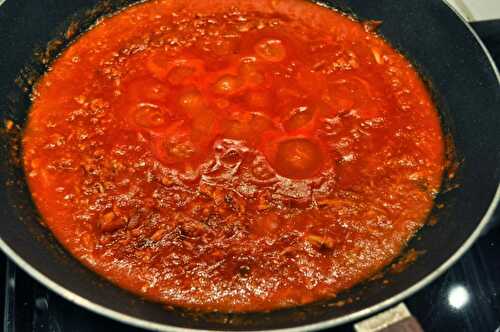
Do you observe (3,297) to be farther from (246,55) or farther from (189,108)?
(246,55)

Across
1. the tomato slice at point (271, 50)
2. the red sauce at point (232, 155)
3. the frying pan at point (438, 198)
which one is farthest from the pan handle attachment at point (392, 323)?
the tomato slice at point (271, 50)

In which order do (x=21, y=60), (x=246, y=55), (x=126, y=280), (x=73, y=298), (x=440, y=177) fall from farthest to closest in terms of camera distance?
(x=246, y=55), (x=21, y=60), (x=440, y=177), (x=126, y=280), (x=73, y=298)

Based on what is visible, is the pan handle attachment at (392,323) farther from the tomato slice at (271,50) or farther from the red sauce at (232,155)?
the tomato slice at (271,50)

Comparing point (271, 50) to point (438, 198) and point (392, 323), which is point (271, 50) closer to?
point (438, 198)

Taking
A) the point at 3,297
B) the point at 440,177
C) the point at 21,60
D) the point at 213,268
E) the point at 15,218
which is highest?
the point at 21,60

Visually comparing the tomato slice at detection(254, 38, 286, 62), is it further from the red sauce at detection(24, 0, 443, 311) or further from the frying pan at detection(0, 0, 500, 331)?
the frying pan at detection(0, 0, 500, 331)

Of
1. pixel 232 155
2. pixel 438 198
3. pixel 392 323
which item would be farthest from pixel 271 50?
pixel 392 323

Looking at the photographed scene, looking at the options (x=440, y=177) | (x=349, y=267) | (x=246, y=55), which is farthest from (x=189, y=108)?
(x=440, y=177)
